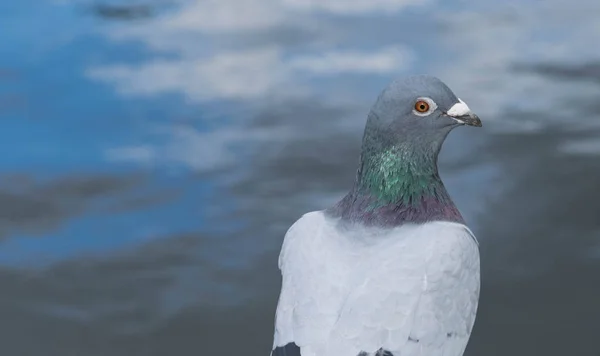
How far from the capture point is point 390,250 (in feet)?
16.7

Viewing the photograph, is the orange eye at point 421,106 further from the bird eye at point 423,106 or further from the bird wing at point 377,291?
the bird wing at point 377,291

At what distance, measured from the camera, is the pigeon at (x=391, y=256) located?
4.77 meters

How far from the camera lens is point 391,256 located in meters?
5.04

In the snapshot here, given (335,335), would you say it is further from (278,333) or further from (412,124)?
(412,124)

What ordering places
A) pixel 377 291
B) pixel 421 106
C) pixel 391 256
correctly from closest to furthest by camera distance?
pixel 377 291, pixel 391 256, pixel 421 106

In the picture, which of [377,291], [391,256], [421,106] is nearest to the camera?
[377,291]

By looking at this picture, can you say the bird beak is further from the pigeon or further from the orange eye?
the orange eye

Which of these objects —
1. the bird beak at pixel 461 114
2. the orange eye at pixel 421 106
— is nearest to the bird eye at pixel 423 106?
the orange eye at pixel 421 106

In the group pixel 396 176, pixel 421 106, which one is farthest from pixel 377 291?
pixel 421 106

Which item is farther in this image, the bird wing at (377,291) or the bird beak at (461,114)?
the bird beak at (461,114)

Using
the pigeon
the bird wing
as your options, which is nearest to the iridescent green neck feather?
the pigeon

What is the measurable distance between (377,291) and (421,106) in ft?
3.17

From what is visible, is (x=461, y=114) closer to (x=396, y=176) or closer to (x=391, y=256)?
(x=396, y=176)

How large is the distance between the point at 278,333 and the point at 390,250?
66 centimetres
